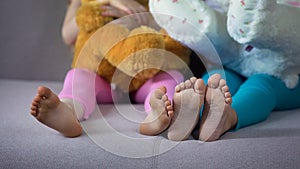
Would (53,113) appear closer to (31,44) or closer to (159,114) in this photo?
(159,114)

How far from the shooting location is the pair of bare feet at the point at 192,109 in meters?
0.73

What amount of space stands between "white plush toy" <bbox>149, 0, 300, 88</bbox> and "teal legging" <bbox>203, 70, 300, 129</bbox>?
0.07ft

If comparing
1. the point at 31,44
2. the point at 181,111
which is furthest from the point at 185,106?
the point at 31,44

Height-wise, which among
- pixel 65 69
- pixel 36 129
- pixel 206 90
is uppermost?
pixel 206 90

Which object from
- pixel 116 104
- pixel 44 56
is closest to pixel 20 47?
pixel 44 56

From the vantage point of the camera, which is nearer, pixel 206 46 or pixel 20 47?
pixel 206 46

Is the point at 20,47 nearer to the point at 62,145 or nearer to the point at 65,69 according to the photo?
the point at 65,69

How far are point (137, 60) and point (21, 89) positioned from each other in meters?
0.38

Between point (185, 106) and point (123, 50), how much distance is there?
Result: 0.26 m

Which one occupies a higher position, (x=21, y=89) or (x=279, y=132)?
(x=279, y=132)

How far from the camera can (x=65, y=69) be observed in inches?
50.5

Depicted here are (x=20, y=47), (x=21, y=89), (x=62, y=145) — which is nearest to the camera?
(x=62, y=145)

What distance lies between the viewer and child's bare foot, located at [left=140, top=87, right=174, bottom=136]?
72 cm

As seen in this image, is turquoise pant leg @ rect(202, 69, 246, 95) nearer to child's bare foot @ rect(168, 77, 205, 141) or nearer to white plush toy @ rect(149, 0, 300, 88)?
white plush toy @ rect(149, 0, 300, 88)
